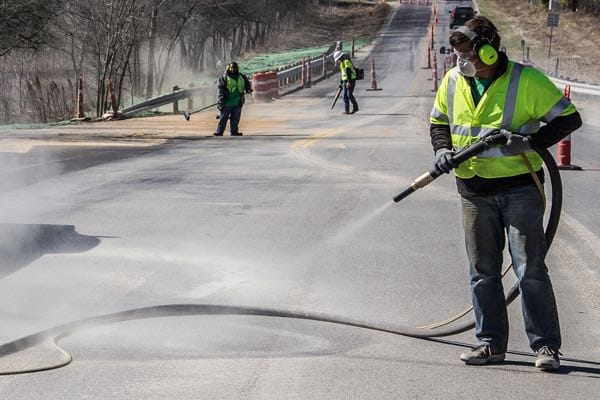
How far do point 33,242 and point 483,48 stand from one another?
5.12m

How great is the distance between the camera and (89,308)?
670 cm

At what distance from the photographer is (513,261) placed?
18.5 ft

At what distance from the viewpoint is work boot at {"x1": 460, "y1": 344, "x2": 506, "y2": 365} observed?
551cm

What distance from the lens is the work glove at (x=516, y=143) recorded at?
209 inches

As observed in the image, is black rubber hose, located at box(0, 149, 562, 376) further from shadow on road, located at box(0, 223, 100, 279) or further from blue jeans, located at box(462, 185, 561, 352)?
shadow on road, located at box(0, 223, 100, 279)

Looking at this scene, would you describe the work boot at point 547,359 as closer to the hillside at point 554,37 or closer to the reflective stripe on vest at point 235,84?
the reflective stripe on vest at point 235,84

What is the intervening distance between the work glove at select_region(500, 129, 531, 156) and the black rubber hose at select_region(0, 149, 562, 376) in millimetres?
103

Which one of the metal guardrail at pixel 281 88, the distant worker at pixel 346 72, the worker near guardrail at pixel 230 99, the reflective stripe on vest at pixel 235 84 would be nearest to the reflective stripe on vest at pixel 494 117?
the worker near guardrail at pixel 230 99

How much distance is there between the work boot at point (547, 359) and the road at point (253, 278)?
0.06 meters

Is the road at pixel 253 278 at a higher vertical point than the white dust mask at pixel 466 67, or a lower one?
lower

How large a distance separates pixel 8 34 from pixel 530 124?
30.1 metres

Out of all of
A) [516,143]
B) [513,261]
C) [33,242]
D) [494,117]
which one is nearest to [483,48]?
[494,117]

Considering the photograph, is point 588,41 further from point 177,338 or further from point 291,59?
point 177,338

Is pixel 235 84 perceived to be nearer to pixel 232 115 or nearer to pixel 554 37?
pixel 232 115
